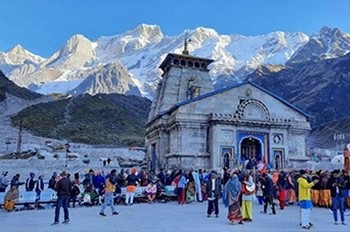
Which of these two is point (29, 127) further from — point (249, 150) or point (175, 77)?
point (249, 150)

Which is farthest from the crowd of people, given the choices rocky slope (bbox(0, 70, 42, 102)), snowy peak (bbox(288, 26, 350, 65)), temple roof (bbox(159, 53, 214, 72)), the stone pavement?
snowy peak (bbox(288, 26, 350, 65))

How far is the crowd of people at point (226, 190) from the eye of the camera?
9.84 metres

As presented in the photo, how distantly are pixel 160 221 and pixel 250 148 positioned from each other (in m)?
16.4

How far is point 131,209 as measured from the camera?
524 inches

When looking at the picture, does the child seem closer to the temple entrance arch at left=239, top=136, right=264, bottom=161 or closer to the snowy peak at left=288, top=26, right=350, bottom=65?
the temple entrance arch at left=239, top=136, right=264, bottom=161

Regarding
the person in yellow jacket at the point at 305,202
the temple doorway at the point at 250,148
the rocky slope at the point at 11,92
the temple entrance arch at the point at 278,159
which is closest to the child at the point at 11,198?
the person in yellow jacket at the point at 305,202

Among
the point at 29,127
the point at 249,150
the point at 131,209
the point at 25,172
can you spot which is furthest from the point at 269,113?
the point at 29,127

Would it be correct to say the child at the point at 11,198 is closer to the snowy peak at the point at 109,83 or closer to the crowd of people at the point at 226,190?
the crowd of people at the point at 226,190

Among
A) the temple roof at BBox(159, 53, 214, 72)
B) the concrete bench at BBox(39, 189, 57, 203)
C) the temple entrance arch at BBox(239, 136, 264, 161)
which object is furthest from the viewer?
the temple roof at BBox(159, 53, 214, 72)

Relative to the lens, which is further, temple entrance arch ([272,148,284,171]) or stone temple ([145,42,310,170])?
temple entrance arch ([272,148,284,171])

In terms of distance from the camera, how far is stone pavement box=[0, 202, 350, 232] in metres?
9.12

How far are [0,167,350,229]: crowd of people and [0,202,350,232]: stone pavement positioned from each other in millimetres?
396

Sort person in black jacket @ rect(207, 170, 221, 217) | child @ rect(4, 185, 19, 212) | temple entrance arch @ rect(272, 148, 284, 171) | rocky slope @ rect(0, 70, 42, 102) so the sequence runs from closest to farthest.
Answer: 1. person in black jacket @ rect(207, 170, 221, 217)
2. child @ rect(4, 185, 19, 212)
3. temple entrance arch @ rect(272, 148, 284, 171)
4. rocky slope @ rect(0, 70, 42, 102)

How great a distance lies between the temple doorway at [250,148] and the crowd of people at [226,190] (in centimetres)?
900
